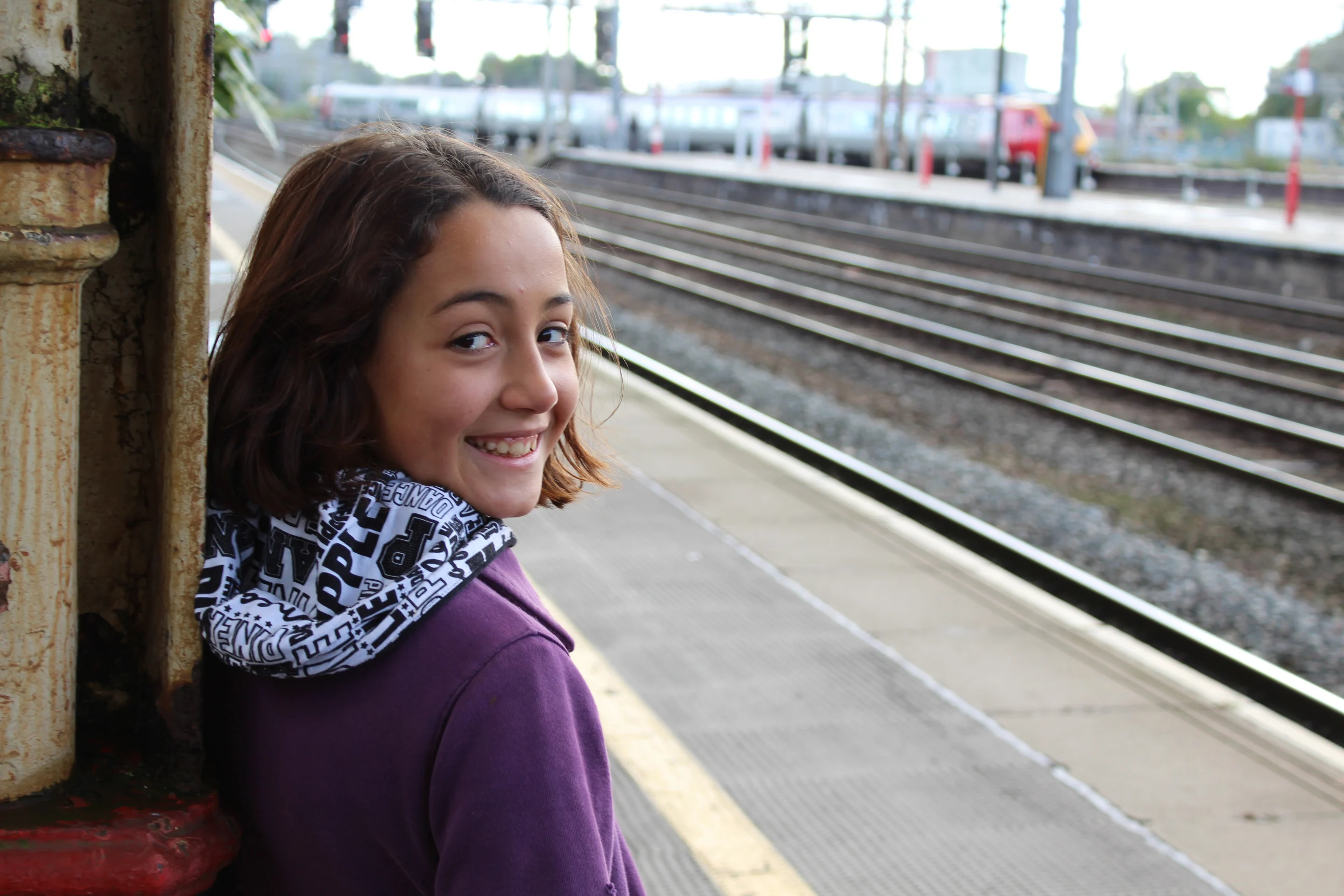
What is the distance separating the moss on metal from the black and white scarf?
1.18ft

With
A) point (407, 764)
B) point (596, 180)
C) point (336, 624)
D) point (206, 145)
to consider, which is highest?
point (596, 180)

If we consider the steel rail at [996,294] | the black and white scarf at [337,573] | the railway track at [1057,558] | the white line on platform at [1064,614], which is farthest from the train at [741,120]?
the black and white scarf at [337,573]

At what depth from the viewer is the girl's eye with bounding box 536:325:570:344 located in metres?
1.21

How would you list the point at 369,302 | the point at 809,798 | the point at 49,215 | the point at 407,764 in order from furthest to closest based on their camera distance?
the point at 809,798
the point at 369,302
the point at 407,764
the point at 49,215

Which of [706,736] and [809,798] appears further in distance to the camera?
[706,736]

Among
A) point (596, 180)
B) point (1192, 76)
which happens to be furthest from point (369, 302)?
point (1192, 76)

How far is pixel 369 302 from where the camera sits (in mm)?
1125

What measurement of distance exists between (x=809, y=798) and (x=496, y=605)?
7.82 ft

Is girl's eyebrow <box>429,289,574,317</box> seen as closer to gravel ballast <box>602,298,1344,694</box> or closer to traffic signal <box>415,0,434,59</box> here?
gravel ballast <box>602,298,1344,694</box>

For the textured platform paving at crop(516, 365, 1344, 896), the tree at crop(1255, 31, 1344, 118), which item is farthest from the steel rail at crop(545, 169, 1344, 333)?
the tree at crop(1255, 31, 1344, 118)

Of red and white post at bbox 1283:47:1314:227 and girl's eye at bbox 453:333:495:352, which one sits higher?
red and white post at bbox 1283:47:1314:227

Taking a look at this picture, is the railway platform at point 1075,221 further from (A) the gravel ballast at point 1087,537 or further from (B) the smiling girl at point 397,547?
(B) the smiling girl at point 397,547

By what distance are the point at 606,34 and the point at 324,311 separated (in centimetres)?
3407

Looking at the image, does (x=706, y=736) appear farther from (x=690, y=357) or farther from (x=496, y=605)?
(x=690, y=357)
